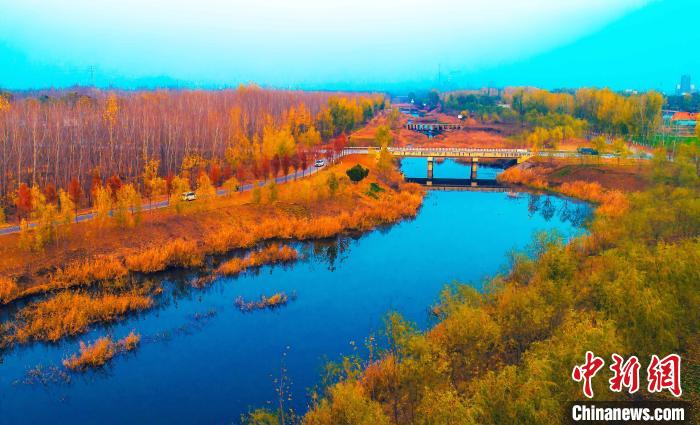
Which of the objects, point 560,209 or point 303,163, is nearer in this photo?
point 560,209

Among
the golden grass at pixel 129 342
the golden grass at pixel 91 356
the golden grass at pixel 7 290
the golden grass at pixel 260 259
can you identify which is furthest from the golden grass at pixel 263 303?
the golden grass at pixel 7 290

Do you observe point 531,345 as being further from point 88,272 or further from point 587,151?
point 587,151

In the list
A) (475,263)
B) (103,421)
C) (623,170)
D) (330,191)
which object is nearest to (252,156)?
(330,191)

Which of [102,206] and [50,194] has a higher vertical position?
[50,194]

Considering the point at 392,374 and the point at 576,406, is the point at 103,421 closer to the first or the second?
the point at 392,374

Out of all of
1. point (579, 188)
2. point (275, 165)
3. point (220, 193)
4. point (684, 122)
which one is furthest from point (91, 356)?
point (684, 122)

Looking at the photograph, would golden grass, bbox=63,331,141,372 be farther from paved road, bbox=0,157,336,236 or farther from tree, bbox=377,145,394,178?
tree, bbox=377,145,394,178

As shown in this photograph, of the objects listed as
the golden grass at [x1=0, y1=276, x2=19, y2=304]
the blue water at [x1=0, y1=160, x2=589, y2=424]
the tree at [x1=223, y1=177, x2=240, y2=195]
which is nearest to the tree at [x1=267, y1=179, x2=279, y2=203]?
the tree at [x1=223, y1=177, x2=240, y2=195]
